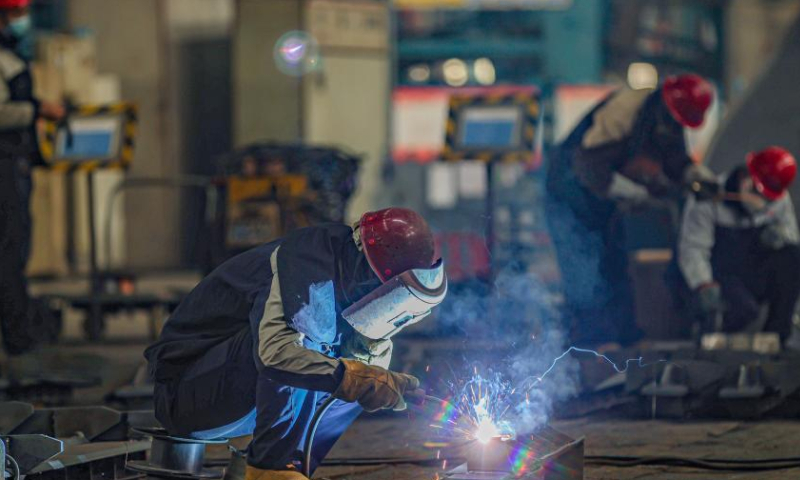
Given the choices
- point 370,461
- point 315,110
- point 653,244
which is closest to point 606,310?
point 653,244

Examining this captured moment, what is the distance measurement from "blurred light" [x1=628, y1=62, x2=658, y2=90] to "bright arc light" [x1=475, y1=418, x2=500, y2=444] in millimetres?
11212

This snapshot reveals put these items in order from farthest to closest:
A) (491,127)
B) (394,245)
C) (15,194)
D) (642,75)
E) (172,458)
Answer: (642,75), (491,127), (15,194), (172,458), (394,245)

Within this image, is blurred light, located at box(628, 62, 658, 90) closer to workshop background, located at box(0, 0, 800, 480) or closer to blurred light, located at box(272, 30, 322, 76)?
workshop background, located at box(0, 0, 800, 480)

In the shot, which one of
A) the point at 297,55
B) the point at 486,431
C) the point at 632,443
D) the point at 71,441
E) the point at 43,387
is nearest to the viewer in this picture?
the point at 486,431

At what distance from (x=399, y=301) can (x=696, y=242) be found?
4.22 m

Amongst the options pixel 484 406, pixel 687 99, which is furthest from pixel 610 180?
pixel 484 406

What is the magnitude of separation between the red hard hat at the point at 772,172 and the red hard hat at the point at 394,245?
4266 millimetres

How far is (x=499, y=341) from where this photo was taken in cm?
838

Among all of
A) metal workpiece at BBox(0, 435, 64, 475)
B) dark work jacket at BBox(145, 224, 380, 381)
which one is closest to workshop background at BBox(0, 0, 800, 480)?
metal workpiece at BBox(0, 435, 64, 475)

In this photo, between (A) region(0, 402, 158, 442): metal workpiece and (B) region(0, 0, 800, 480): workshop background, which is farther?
(B) region(0, 0, 800, 480): workshop background

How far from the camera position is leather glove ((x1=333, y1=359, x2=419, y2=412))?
4.91 m

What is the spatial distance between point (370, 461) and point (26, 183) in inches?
130

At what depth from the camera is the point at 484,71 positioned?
15984mm

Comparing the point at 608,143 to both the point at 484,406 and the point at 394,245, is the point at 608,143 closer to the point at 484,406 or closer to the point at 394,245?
the point at 484,406
